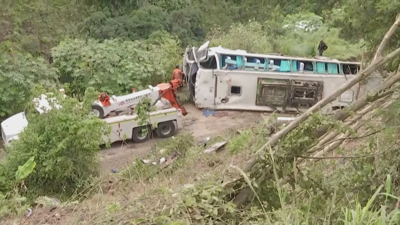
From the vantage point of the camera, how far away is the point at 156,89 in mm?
12844

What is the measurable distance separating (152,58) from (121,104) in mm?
3921

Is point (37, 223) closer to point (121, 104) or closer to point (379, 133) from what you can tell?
point (379, 133)

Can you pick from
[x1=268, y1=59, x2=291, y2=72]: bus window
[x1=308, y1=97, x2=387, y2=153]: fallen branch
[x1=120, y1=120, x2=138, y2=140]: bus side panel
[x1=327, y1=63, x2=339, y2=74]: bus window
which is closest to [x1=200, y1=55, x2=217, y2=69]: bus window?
[x1=268, y1=59, x2=291, y2=72]: bus window

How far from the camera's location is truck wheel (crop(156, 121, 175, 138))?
12969 mm

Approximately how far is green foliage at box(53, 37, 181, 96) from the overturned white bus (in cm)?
140

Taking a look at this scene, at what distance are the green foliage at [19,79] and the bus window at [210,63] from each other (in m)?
4.03

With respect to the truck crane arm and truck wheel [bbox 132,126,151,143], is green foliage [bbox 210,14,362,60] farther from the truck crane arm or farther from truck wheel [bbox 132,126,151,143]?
truck wheel [bbox 132,126,151,143]

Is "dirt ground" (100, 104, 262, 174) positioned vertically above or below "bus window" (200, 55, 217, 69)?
below

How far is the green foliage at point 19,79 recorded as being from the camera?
1369 cm

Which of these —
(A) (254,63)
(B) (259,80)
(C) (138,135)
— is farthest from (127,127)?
(A) (254,63)

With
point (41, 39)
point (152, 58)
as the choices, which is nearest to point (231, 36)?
point (152, 58)

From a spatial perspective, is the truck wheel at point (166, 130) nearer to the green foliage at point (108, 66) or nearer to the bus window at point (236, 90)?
the green foliage at point (108, 66)

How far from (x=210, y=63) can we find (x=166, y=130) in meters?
2.52

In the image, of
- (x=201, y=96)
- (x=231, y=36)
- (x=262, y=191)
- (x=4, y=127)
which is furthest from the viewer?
(x=231, y=36)
